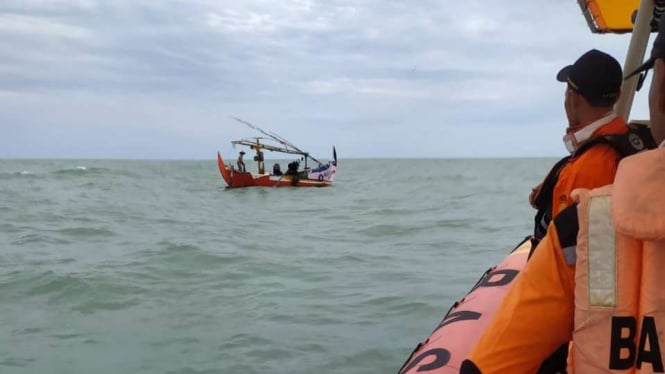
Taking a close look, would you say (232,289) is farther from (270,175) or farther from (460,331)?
(270,175)

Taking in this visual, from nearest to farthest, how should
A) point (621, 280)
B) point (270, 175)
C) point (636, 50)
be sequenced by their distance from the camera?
point (621, 280) < point (636, 50) < point (270, 175)

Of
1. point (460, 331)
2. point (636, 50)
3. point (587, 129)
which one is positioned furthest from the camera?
point (460, 331)

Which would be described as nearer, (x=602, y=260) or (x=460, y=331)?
(x=602, y=260)

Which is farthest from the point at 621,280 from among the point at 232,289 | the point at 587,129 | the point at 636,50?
the point at 232,289

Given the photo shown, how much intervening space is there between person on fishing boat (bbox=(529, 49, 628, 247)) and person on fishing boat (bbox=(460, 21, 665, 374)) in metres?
0.78

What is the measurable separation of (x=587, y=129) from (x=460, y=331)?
1323 mm

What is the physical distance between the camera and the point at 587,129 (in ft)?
6.67

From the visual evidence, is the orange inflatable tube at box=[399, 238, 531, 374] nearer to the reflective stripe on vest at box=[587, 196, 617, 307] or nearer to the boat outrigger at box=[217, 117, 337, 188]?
the reflective stripe on vest at box=[587, 196, 617, 307]

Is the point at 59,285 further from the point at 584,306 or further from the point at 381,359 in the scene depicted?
the point at 584,306

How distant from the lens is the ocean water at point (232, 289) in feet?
17.7

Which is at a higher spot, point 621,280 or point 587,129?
point 587,129

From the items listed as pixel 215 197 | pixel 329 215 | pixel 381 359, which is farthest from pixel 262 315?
pixel 215 197

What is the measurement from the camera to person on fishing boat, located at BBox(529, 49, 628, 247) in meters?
1.93

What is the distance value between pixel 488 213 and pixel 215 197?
41.0 feet
